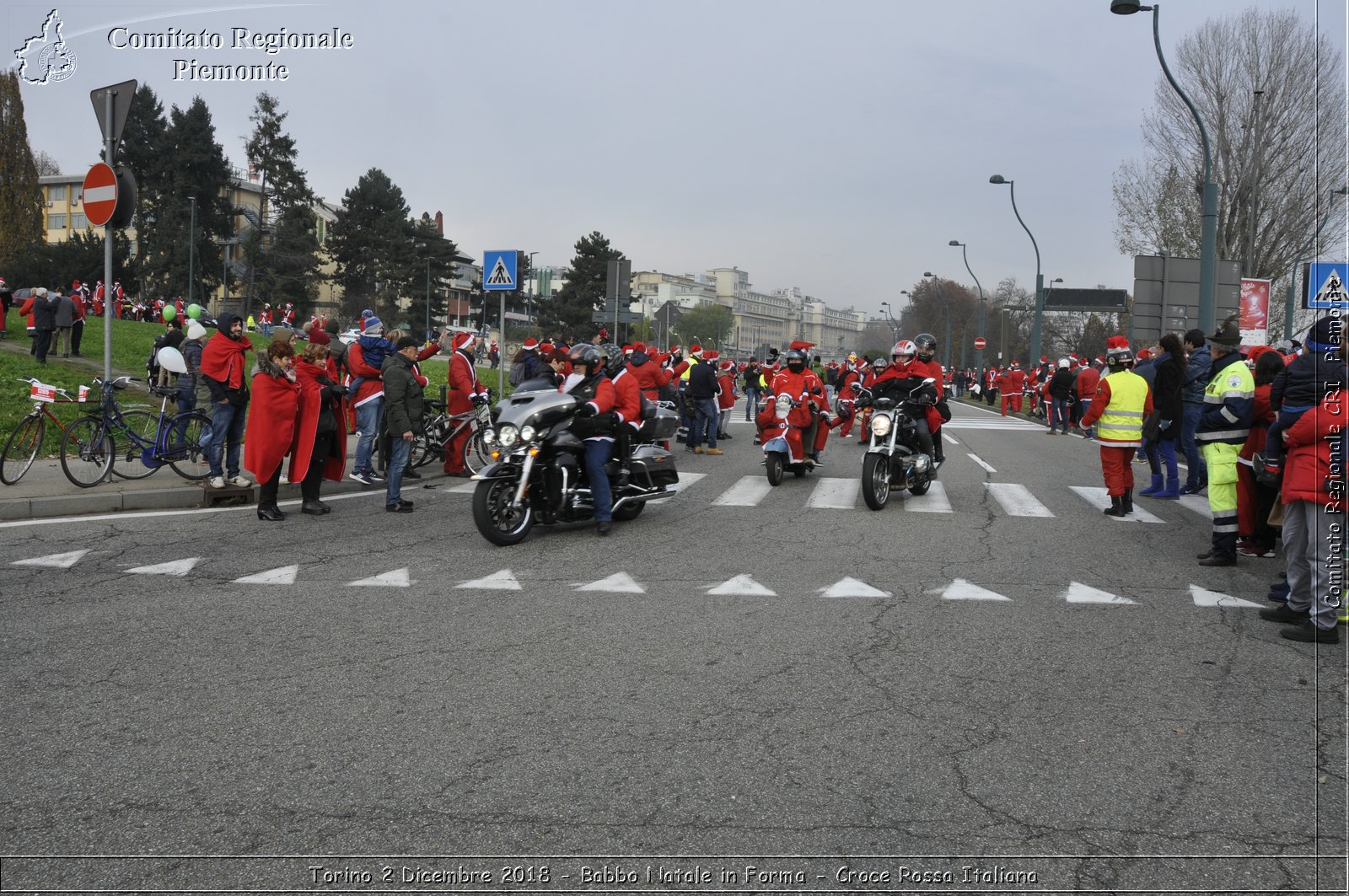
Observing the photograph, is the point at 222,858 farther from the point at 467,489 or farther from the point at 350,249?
the point at 350,249

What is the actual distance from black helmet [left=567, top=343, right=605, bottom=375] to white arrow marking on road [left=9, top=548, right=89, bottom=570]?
4.41 meters

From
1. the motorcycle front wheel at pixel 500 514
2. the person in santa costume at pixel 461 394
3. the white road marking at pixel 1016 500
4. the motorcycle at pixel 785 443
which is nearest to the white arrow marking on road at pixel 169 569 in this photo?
the motorcycle front wheel at pixel 500 514

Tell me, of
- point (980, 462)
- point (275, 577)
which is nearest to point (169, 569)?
point (275, 577)

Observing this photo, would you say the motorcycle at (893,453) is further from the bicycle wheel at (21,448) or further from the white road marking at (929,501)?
the bicycle wheel at (21,448)

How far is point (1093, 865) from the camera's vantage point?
11.7 feet

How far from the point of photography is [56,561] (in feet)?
27.1

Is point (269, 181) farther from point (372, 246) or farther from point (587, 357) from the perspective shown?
point (587, 357)

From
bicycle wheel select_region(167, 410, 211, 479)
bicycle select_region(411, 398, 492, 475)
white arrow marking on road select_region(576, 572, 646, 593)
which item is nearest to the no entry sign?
bicycle wheel select_region(167, 410, 211, 479)

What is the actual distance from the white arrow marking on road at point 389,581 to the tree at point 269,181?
2778 inches

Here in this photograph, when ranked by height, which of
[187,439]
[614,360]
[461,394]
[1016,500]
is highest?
[614,360]

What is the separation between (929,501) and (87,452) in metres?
9.41

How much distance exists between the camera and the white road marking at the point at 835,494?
12.6m

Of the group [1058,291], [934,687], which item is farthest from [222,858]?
[1058,291]

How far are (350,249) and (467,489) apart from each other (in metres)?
79.1
